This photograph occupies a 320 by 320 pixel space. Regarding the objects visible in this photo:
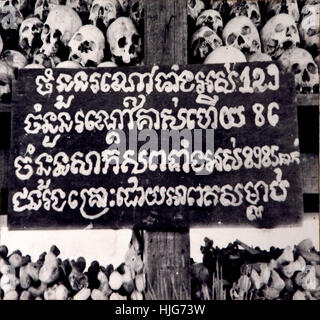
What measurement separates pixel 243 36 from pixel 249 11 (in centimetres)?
20

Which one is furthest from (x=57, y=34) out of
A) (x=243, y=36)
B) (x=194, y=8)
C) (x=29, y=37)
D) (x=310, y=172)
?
(x=310, y=172)

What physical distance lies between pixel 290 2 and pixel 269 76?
55cm

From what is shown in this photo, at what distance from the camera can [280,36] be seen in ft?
9.20

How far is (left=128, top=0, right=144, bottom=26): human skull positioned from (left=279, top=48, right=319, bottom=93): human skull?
76cm

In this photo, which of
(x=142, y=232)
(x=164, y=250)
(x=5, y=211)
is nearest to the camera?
(x=164, y=250)

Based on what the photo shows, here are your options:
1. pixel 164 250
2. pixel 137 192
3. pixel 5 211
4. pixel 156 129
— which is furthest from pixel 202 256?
pixel 5 211

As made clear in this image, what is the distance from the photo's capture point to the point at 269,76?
262 centimetres

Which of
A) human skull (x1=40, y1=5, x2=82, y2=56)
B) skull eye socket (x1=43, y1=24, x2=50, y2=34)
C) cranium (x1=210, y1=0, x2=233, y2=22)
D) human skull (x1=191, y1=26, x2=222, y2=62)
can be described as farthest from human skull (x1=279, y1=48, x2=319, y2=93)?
skull eye socket (x1=43, y1=24, x2=50, y2=34)

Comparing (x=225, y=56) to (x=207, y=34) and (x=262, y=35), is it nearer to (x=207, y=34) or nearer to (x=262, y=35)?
(x=207, y=34)

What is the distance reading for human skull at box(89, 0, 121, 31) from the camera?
2.92 metres

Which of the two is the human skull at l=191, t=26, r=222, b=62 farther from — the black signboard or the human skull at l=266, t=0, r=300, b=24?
the human skull at l=266, t=0, r=300, b=24

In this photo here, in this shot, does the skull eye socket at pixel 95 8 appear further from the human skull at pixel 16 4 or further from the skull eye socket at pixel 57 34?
the human skull at pixel 16 4

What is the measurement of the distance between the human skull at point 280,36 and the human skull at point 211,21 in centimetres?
25
